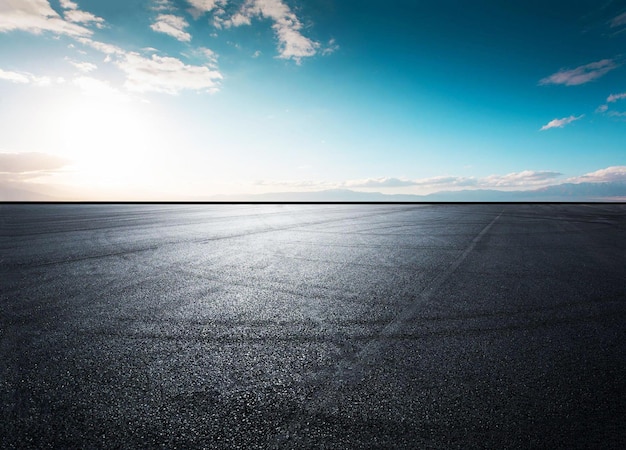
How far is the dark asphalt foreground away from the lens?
194 centimetres

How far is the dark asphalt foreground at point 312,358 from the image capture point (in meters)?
1.94

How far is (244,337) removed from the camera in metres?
3.25

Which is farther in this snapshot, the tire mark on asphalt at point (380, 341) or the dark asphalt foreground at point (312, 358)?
the tire mark on asphalt at point (380, 341)

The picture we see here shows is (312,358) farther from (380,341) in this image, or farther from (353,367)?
(380,341)

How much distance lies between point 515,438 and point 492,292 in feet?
10.7

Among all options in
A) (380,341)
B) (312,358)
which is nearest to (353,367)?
(312,358)

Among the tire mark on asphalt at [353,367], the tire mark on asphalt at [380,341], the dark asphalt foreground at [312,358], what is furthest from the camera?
the tire mark on asphalt at [380,341]

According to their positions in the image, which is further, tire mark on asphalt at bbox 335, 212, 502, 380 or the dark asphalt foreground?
tire mark on asphalt at bbox 335, 212, 502, 380

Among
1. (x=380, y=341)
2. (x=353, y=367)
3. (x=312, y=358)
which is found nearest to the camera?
(x=353, y=367)

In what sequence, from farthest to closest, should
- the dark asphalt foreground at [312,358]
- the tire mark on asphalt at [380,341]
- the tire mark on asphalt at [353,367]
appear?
the tire mark on asphalt at [380,341], the tire mark on asphalt at [353,367], the dark asphalt foreground at [312,358]

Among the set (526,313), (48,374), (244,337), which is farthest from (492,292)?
(48,374)

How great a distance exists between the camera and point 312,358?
279 centimetres

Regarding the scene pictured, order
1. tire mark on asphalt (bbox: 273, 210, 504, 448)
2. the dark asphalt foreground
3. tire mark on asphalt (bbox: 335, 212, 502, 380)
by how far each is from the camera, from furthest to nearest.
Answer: tire mark on asphalt (bbox: 335, 212, 502, 380) < tire mark on asphalt (bbox: 273, 210, 504, 448) < the dark asphalt foreground

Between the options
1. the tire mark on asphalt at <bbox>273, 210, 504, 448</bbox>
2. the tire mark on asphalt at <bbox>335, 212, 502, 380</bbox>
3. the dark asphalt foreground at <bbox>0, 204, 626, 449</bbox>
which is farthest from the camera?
the tire mark on asphalt at <bbox>335, 212, 502, 380</bbox>
